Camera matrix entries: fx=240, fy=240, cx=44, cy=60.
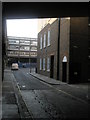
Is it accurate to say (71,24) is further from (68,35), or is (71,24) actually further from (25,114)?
(25,114)

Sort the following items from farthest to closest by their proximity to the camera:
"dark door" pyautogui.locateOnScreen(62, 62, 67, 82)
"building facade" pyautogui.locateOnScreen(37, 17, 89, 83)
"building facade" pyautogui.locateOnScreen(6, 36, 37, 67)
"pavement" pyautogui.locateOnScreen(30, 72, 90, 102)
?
"building facade" pyautogui.locateOnScreen(6, 36, 37, 67), "dark door" pyautogui.locateOnScreen(62, 62, 67, 82), "building facade" pyautogui.locateOnScreen(37, 17, 89, 83), "pavement" pyautogui.locateOnScreen(30, 72, 90, 102)

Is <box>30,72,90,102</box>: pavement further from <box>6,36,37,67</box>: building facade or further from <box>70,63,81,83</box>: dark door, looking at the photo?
<box>6,36,37,67</box>: building facade

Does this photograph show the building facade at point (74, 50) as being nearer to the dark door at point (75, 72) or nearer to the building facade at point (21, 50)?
the dark door at point (75, 72)

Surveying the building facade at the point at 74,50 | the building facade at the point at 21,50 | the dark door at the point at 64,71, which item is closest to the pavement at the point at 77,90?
the building facade at the point at 74,50

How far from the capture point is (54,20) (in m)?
32.5

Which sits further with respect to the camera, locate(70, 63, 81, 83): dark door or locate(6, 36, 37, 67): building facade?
locate(6, 36, 37, 67): building facade

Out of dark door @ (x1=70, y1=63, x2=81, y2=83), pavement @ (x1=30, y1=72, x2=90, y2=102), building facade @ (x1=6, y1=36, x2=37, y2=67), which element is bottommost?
pavement @ (x1=30, y1=72, x2=90, y2=102)

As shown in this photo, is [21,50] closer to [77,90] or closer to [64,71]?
[64,71]

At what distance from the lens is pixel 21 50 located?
103 metres

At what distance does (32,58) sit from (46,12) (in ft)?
291

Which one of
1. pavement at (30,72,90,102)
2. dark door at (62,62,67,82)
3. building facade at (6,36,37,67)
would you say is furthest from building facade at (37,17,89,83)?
building facade at (6,36,37,67)

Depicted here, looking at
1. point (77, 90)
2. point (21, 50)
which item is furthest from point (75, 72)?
point (21, 50)

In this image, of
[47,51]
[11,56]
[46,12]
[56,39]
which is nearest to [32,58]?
[11,56]

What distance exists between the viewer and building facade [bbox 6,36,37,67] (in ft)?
329
